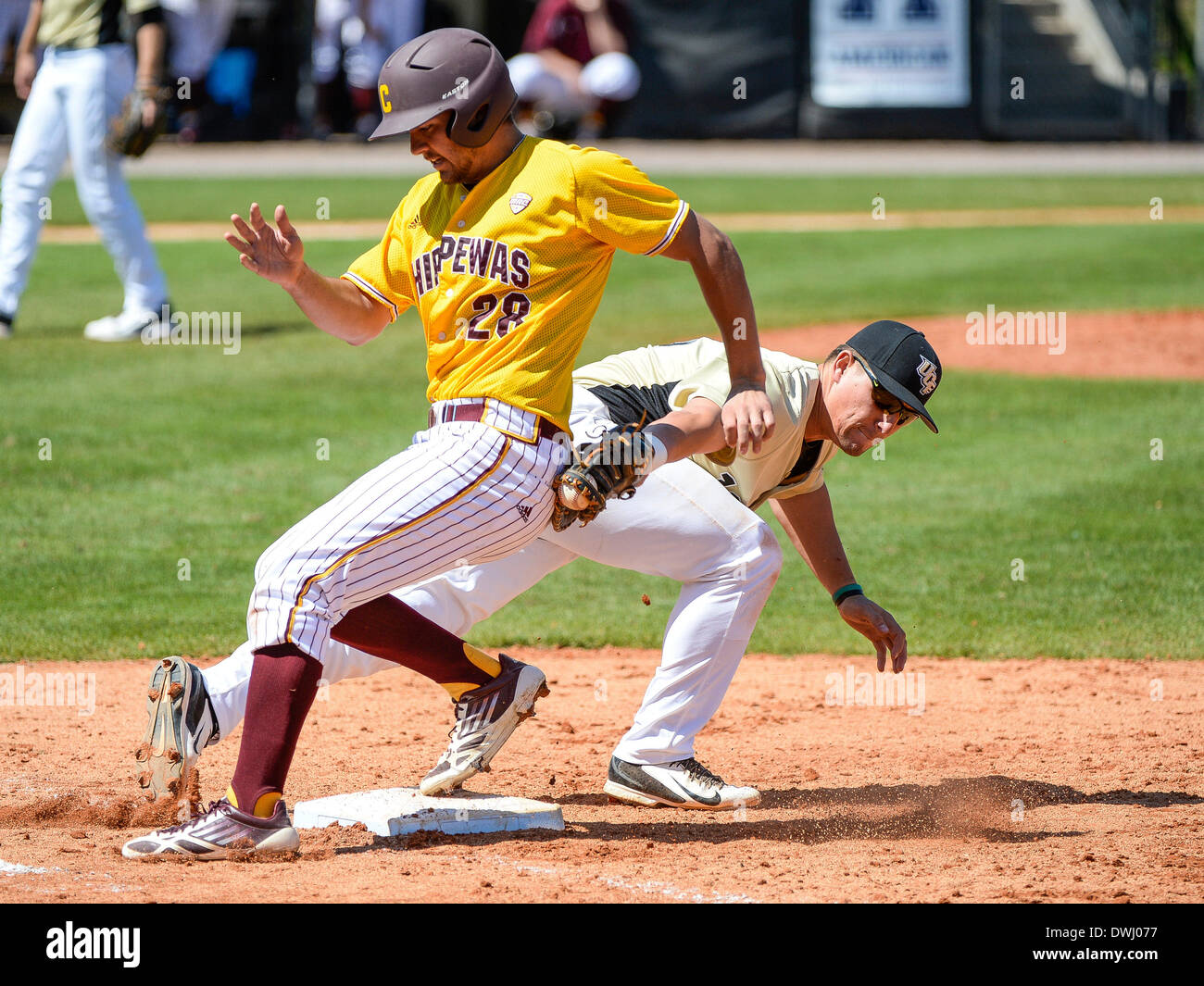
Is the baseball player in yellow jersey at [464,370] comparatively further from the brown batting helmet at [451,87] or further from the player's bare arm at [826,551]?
the player's bare arm at [826,551]

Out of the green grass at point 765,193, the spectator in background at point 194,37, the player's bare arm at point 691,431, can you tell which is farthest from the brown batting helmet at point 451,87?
the spectator in background at point 194,37

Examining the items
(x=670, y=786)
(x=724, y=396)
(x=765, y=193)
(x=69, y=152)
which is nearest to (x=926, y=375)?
(x=724, y=396)

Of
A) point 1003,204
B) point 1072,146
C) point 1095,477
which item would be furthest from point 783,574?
point 1072,146

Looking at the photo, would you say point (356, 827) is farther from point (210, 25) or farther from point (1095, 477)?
point (210, 25)

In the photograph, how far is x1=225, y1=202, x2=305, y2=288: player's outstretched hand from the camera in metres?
3.92

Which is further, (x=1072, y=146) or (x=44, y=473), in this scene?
(x=1072, y=146)

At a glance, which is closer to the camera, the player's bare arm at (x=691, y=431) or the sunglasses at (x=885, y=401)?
the player's bare arm at (x=691, y=431)

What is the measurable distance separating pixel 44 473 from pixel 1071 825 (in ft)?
19.7

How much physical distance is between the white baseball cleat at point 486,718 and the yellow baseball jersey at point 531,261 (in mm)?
776

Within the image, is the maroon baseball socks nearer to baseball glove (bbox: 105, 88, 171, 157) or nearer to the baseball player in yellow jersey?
the baseball player in yellow jersey

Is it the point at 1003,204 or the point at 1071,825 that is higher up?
the point at 1003,204

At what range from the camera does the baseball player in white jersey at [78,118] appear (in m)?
10.3

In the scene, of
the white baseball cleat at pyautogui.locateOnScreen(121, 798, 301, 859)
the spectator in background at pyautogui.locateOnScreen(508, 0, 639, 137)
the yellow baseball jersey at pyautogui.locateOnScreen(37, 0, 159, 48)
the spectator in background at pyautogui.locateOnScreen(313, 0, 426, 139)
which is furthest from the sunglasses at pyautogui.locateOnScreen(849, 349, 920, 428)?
the spectator in background at pyautogui.locateOnScreen(313, 0, 426, 139)

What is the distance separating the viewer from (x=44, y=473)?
849cm
